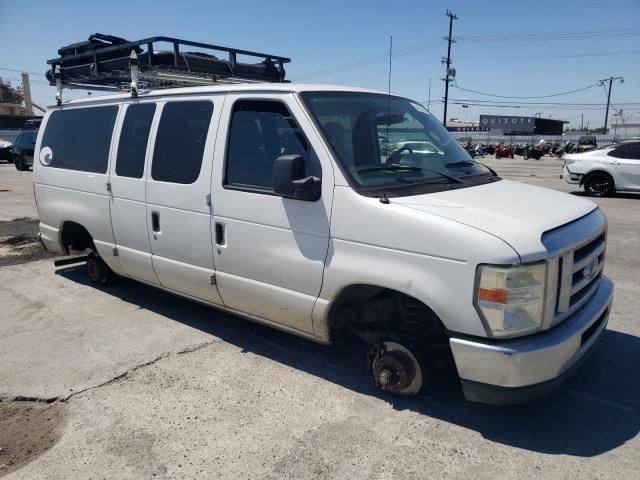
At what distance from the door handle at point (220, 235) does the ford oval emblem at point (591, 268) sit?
255 centimetres

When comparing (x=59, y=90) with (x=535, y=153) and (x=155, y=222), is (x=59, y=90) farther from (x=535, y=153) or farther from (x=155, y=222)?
(x=535, y=153)

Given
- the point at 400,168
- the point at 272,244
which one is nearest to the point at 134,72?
the point at 272,244

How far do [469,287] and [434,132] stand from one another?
1.90 metres

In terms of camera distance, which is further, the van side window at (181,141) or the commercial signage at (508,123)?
the commercial signage at (508,123)

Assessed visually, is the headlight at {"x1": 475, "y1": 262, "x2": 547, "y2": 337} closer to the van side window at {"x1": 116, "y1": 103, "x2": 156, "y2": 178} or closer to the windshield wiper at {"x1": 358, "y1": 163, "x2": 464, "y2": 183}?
the windshield wiper at {"x1": 358, "y1": 163, "x2": 464, "y2": 183}

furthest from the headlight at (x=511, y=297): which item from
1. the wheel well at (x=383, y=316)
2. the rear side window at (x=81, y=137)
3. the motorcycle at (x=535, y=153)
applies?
the motorcycle at (x=535, y=153)

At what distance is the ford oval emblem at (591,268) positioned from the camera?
314 centimetres

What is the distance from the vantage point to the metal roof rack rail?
199 inches

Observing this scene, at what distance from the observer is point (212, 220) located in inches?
155

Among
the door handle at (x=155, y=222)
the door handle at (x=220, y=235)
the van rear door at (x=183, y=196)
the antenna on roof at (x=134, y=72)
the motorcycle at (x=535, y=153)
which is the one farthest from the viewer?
the motorcycle at (x=535, y=153)

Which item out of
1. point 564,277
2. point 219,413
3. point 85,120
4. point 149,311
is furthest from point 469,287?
point 85,120

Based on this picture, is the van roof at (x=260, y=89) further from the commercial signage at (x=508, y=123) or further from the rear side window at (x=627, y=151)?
the commercial signage at (x=508, y=123)

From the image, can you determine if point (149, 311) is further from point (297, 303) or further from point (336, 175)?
point (336, 175)

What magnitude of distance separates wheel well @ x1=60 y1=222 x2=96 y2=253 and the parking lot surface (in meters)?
1.23
